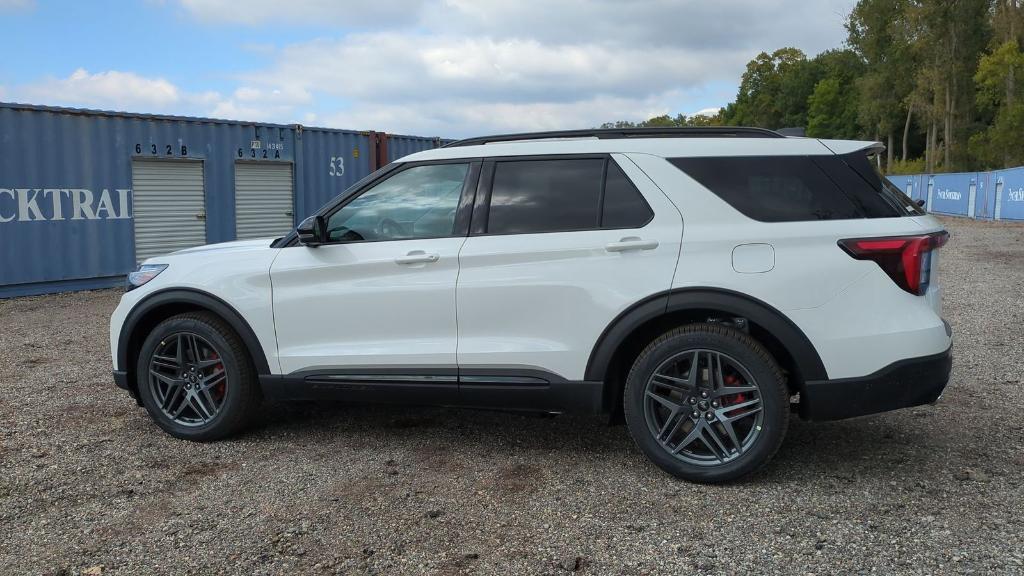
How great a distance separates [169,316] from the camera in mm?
5043

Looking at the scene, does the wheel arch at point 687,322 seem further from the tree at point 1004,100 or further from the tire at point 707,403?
the tree at point 1004,100

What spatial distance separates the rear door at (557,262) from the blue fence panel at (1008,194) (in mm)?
28296

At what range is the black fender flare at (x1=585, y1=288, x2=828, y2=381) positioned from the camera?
12.6 feet

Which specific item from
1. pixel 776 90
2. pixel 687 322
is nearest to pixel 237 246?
pixel 687 322

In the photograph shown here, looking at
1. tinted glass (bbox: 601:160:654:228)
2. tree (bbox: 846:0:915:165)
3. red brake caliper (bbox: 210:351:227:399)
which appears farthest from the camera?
tree (bbox: 846:0:915:165)

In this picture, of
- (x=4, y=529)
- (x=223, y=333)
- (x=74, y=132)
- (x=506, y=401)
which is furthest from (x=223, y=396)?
(x=74, y=132)

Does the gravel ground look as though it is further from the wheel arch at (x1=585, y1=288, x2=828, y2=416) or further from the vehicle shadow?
the wheel arch at (x1=585, y1=288, x2=828, y2=416)

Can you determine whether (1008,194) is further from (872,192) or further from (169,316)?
(169,316)

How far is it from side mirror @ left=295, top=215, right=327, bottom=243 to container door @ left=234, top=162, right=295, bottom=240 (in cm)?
1126

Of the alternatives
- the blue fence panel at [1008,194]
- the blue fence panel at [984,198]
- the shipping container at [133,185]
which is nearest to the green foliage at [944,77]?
the blue fence panel at [984,198]

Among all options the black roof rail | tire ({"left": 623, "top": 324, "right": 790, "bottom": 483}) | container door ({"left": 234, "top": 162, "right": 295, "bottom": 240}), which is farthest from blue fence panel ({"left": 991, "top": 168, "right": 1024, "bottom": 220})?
tire ({"left": 623, "top": 324, "right": 790, "bottom": 483})

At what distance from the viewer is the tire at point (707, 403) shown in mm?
3857

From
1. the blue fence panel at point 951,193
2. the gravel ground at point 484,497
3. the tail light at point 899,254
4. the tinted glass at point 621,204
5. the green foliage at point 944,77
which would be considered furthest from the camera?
the green foliage at point 944,77

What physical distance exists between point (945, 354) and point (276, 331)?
A: 3392 mm
